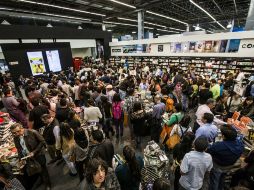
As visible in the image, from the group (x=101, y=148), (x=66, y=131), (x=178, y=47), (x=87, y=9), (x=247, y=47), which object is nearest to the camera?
(x=101, y=148)

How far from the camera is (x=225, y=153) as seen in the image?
223 cm

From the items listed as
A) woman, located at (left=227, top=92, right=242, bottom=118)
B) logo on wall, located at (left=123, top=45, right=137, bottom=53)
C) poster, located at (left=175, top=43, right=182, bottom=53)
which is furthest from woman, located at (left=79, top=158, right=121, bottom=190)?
logo on wall, located at (left=123, top=45, right=137, bottom=53)

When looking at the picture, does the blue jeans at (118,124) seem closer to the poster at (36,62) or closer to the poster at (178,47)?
the poster at (36,62)

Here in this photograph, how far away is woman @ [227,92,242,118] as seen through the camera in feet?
14.5

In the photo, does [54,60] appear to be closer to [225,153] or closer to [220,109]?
[220,109]

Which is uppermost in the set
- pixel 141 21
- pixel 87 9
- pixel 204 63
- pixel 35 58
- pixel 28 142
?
pixel 87 9

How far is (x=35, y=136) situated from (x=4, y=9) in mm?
12174

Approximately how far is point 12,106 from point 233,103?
21.0 ft

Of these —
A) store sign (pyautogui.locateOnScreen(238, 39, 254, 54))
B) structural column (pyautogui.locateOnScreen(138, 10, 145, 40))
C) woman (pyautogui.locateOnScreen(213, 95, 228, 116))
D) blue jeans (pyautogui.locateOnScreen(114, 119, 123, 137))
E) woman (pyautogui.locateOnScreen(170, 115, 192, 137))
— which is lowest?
blue jeans (pyautogui.locateOnScreen(114, 119, 123, 137))

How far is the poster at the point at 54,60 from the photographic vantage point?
10226 mm

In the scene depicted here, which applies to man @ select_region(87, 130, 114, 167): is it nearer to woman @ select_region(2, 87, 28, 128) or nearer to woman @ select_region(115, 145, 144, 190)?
woman @ select_region(115, 145, 144, 190)

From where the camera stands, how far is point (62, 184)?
3238 mm

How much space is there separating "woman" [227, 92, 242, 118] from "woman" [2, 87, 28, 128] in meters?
6.15

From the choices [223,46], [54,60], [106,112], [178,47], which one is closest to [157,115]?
[106,112]
